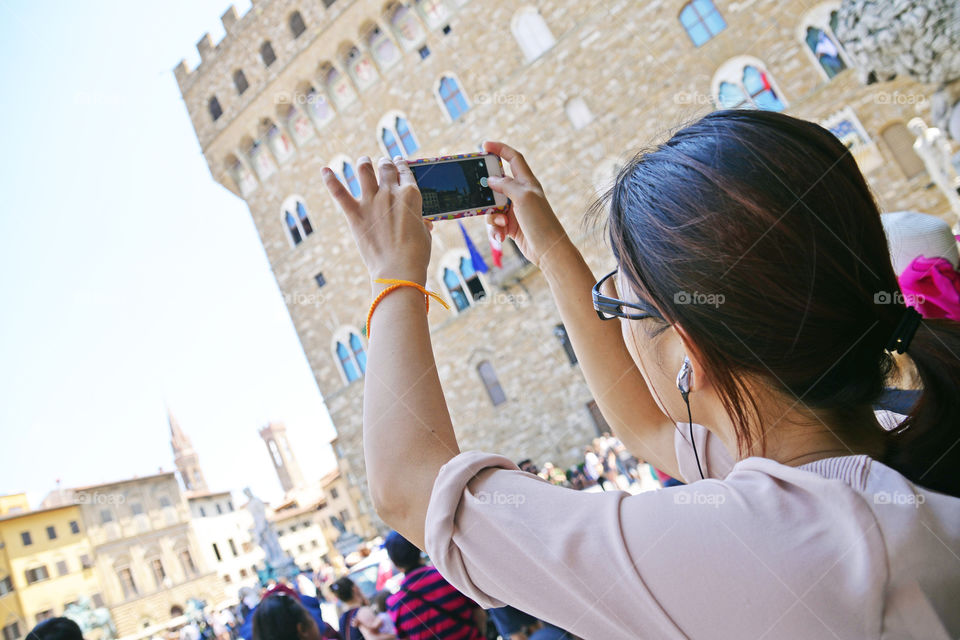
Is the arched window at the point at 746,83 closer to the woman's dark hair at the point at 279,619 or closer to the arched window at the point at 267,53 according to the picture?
the woman's dark hair at the point at 279,619

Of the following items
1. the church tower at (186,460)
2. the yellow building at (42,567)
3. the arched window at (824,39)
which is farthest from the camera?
the church tower at (186,460)

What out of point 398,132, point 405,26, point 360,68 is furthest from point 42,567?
point 405,26

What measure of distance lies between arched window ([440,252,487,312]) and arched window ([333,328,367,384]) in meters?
3.03

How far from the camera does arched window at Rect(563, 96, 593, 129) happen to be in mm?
13117

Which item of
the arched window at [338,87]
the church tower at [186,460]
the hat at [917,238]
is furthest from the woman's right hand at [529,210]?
the church tower at [186,460]

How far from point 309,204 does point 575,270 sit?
54.4 ft

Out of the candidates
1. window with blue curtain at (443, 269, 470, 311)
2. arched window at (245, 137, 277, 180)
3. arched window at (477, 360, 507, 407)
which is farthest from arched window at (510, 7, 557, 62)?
arched window at (245, 137, 277, 180)

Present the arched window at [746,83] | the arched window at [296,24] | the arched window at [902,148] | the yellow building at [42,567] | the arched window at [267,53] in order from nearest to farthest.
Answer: the arched window at [902,148], the arched window at [746,83], the arched window at [296,24], the arched window at [267,53], the yellow building at [42,567]

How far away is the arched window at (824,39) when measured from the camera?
10.7m

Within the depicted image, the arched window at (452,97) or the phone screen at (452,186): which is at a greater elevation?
the arched window at (452,97)

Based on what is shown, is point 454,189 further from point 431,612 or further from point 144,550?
point 144,550

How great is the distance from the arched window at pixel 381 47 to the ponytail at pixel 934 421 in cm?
1619

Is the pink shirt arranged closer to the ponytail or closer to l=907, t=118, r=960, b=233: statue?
the ponytail

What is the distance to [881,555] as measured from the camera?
585 millimetres
